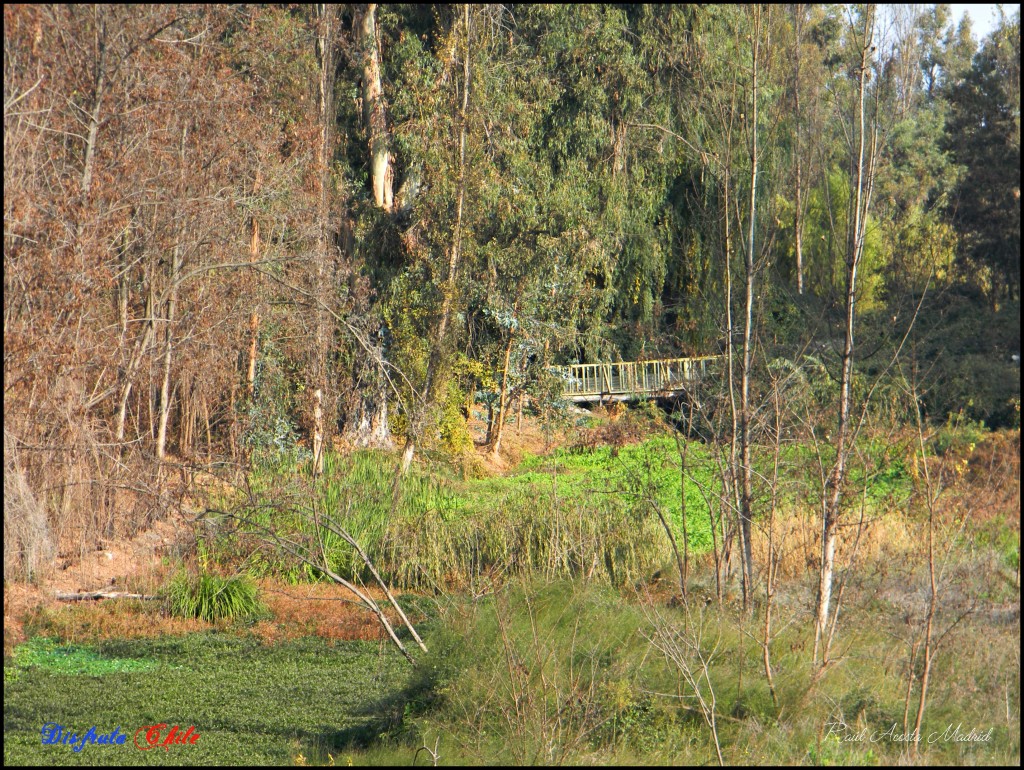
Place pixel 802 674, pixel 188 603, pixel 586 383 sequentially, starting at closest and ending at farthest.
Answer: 1. pixel 802 674
2. pixel 188 603
3. pixel 586 383

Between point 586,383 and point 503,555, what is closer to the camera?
point 503,555

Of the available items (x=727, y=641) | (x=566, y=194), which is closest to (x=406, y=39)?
(x=566, y=194)

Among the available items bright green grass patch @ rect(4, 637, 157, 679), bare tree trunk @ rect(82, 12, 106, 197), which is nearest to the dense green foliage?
bright green grass patch @ rect(4, 637, 157, 679)

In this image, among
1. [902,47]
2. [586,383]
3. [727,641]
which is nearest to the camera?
[727,641]

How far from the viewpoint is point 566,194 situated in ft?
56.6

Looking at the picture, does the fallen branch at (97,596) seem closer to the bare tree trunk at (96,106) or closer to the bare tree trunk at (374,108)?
the bare tree trunk at (96,106)

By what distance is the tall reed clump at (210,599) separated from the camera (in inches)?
390

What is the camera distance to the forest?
5.87 metres

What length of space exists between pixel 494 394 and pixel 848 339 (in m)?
12.2

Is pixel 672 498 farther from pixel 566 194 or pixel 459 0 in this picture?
pixel 459 0

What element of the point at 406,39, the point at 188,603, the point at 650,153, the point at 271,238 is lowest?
the point at 188,603

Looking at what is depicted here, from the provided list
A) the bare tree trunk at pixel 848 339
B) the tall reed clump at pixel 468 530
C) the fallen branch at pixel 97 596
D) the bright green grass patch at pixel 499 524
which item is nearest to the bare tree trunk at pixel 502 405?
the bright green grass patch at pixel 499 524

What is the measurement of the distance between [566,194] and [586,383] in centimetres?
545

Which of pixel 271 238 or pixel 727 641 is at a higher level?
pixel 271 238
